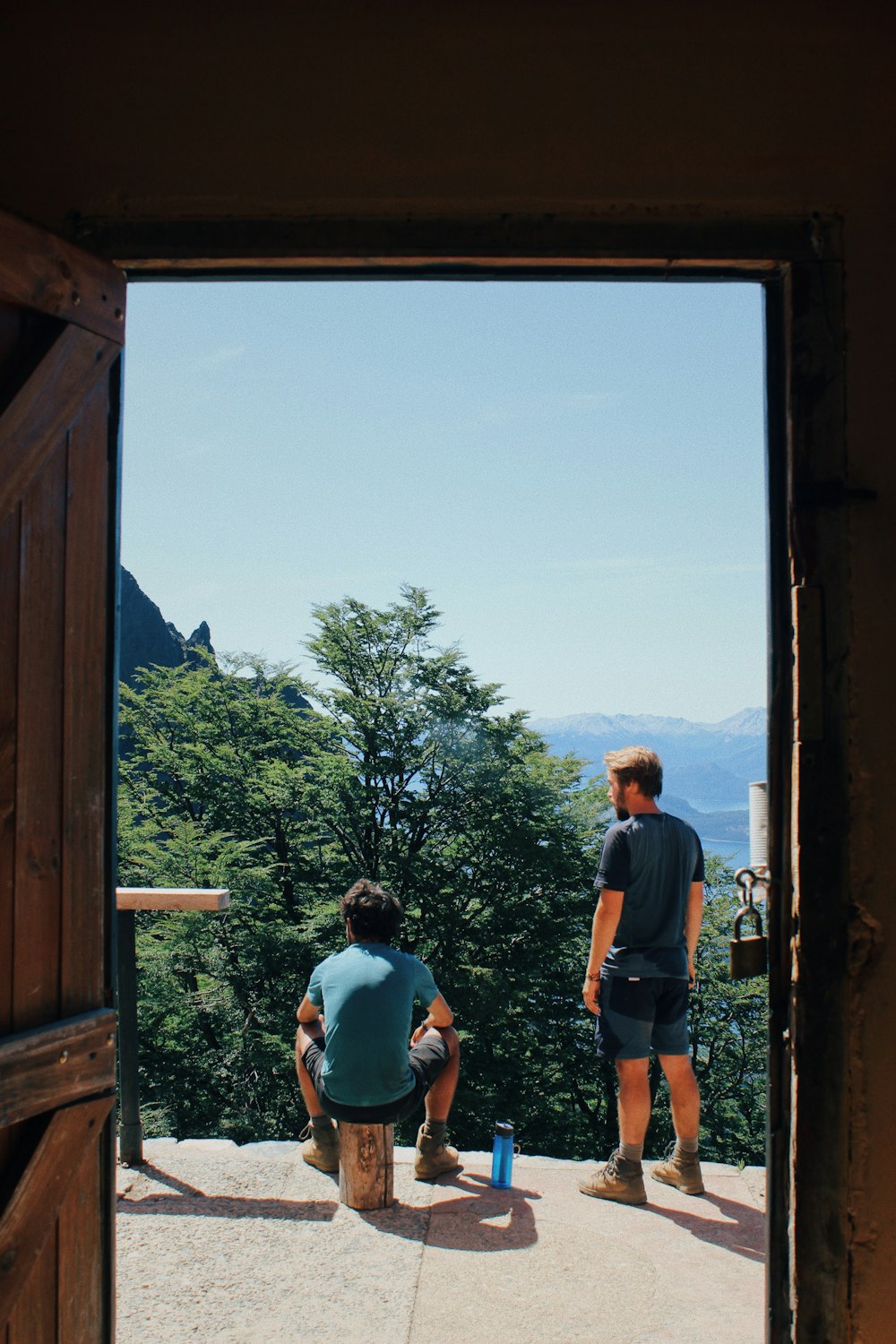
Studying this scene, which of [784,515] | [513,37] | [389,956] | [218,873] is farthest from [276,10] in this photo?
[218,873]

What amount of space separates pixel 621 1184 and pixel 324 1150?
40.7 inches

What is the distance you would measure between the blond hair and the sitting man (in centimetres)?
92

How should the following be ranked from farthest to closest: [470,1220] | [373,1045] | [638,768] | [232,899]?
[232,899], [638,768], [373,1045], [470,1220]

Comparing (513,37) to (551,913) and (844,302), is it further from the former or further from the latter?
(551,913)

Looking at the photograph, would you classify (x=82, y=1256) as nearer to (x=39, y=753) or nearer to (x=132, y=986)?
(x=39, y=753)

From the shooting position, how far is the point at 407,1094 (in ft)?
10.9

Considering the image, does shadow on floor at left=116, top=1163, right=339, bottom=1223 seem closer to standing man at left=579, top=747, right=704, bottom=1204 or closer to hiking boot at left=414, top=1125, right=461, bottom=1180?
hiking boot at left=414, top=1125, right=461, bottom=1180

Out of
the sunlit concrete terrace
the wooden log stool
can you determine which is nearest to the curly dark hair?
the wooden log stool

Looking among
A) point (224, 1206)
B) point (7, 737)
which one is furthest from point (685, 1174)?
point (7, 737)

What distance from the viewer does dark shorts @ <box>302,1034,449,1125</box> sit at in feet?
10.5

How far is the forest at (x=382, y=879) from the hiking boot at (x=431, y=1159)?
11.7 metres

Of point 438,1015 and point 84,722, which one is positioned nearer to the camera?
point 84,722

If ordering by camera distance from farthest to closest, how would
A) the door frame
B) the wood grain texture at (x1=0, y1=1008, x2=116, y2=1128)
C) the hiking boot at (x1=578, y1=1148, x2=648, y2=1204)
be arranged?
the hiking boot at (x1=578, y1=1148, x2=648, y2=1204)
the door frame
the wood grain texture at (x1=0, y1=1008, x2=116, y2=1128)

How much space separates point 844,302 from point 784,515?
35cm
